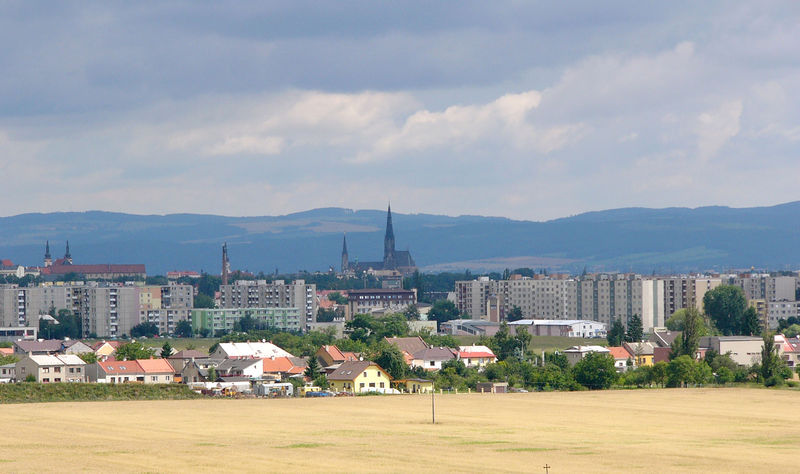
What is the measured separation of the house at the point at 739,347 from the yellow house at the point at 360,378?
30370 mm

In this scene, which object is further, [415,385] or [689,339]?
[689,339]

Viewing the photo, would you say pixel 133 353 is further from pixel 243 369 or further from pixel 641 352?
pixel 641 352

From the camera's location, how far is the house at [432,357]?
110000 millimetres

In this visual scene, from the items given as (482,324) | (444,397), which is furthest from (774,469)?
(482,324)

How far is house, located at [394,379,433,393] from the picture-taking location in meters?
91.6

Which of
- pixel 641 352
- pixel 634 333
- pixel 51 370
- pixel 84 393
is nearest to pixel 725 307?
pixel 634 333

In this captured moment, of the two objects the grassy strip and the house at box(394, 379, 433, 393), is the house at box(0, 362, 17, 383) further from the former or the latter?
the house at box(394, 379, 433, 393)

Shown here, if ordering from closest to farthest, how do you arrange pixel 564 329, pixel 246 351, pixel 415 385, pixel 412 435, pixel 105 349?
pixel 412 435 → pixel 415 385 → pixel 246 351 → pixel 105 349 → pixel 564 329

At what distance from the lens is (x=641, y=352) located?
398 ft

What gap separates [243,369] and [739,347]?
128 feet

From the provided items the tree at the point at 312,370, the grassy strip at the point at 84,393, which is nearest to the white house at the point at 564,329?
the tree at the point at 312,370

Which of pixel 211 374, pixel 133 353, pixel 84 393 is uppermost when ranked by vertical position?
pixel 133 353

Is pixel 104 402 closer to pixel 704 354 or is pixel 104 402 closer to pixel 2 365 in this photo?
pixel 2 365

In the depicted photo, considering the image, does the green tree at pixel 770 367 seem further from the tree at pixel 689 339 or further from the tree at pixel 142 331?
the tree at pixel 142 331
